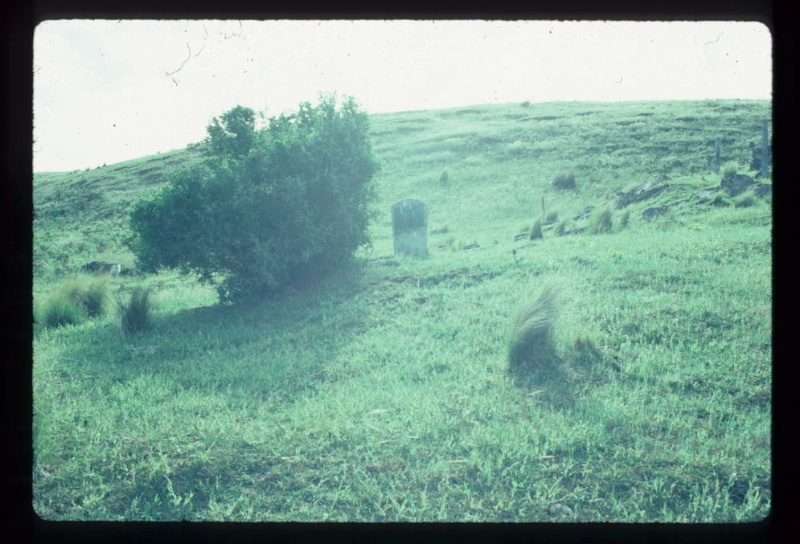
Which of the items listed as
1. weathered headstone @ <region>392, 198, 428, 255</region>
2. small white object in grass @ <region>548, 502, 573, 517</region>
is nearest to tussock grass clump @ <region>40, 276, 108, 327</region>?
weathered headstone @ <region>392, 198, 428, 255</region>

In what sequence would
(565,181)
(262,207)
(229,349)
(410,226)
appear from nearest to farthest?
(229,349) → (262,207) → (410,226) → (565,181)

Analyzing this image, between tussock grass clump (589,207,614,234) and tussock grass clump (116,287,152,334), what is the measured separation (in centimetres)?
749

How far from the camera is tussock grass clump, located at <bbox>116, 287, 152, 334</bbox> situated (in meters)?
6.57

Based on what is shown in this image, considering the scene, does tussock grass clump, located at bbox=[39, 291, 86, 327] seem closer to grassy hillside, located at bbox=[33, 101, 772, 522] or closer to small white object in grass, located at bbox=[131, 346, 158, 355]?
grassy hillside, located at bbox=[33, 101, 772, 522]

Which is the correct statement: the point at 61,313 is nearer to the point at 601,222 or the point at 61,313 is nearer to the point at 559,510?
the point at 559,510

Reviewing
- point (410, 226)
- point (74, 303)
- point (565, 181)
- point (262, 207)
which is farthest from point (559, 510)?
point (565, 181)

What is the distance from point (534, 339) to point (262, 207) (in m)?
4.40

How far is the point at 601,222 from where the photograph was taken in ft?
33.8

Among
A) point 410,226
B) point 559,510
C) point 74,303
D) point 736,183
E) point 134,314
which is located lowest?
point 559,510

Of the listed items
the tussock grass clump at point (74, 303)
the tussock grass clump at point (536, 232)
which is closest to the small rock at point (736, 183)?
the tussock grass clump at point (536, 232)

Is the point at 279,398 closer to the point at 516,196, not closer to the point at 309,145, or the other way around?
the point at 309,145

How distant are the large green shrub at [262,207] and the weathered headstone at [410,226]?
0.95 m

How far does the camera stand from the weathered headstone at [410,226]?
9430mm

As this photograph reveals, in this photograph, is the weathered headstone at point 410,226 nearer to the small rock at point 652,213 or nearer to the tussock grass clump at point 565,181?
the small rock at point 652,213
